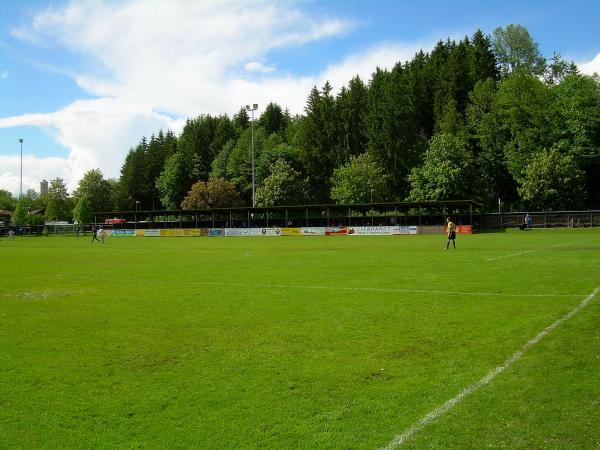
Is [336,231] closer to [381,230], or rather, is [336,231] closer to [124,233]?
[381,230]

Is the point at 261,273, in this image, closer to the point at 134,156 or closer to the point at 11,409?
the point at 11,409

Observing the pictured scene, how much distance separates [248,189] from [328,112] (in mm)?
22011

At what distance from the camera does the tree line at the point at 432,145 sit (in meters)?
70.9

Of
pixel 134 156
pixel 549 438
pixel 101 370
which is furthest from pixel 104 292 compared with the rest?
pixel 134 156

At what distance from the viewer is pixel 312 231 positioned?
6719 cm

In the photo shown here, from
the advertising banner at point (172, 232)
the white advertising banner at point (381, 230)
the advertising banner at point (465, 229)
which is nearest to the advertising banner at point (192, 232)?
the advertising banner at point (172, 232)

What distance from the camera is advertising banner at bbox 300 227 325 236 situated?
66550 millimetres

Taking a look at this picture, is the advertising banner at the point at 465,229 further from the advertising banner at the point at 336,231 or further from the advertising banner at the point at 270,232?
the advertising banner at the point at 270,232

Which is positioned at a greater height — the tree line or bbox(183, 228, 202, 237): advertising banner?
the tree line

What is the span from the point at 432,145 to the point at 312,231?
930 inches

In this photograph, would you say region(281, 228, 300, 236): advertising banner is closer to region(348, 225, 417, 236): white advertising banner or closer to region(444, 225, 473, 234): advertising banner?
region(348, 225, 417, 236): white advertising banner

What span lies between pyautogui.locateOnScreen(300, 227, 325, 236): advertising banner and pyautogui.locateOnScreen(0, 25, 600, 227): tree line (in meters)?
15.2

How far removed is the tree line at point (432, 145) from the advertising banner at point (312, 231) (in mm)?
15151

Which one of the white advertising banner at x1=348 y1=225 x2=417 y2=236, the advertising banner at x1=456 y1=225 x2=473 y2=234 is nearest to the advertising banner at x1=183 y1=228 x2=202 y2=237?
the white advertising banner at x1=348 y1=225 x2=417 y2=236
